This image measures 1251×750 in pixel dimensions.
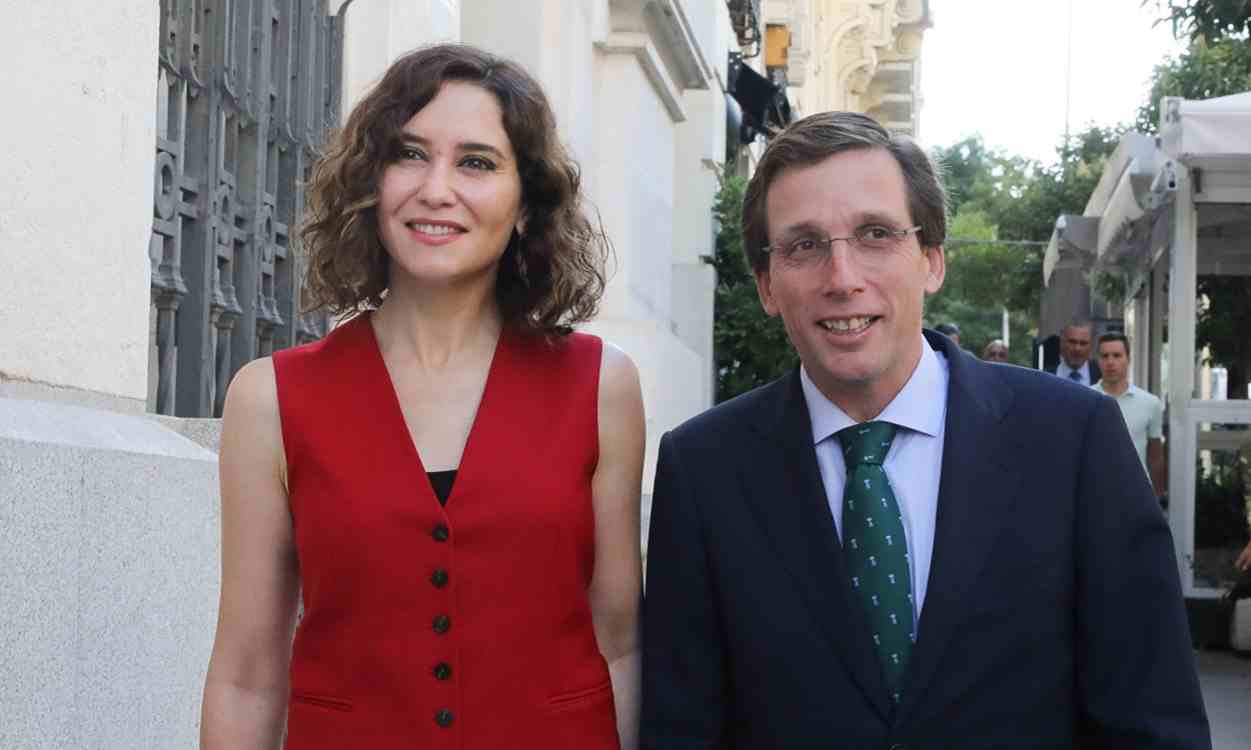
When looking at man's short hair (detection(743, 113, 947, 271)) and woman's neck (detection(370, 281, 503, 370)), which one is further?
woman's neck (detection(370, 281, 503, 370))

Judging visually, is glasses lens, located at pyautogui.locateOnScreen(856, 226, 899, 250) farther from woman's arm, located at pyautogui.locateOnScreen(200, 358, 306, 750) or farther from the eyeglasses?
woman's arm, located at pyautogui.locateOnScreen(200, 358, 306, 750)

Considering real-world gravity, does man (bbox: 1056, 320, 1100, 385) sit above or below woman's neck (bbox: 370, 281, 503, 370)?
above

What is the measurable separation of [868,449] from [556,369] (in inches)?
21.6

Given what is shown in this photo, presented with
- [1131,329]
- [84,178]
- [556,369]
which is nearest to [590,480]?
[556,369]

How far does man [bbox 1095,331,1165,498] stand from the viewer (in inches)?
424

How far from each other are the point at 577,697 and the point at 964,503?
0.68 meters

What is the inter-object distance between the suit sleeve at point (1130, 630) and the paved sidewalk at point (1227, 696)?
175 inches

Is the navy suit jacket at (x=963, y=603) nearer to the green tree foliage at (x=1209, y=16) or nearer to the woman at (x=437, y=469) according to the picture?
the woman at (x=437, y=469)

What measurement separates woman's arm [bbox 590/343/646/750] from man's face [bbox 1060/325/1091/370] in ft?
31.2

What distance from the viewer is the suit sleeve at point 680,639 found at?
301cm

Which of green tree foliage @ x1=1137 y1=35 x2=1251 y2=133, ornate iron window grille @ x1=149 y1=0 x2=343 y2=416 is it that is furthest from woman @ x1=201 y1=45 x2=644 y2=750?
green tree foliage @ x1=1137 y1=35 x2=1251 y2=133

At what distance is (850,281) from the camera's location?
294cm

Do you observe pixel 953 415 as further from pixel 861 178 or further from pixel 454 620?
pixel 454 620

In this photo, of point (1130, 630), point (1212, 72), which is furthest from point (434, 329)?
point (1212, 72)
